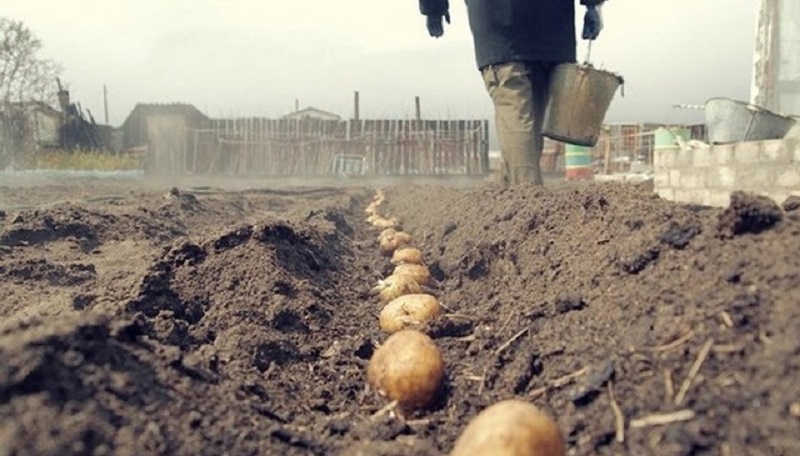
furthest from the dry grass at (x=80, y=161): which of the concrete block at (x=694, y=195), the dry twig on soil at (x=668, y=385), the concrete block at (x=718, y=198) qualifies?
the dry twig on soil at (x=668, y=385)

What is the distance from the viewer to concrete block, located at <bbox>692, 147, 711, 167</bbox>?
7.76 meters

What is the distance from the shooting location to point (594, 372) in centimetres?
222

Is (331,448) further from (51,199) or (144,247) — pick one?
(51,199)

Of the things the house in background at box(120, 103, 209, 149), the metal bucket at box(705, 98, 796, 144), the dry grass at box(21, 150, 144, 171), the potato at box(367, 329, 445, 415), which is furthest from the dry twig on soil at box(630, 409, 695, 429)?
the house in background at box(120, 103, 209, 149)

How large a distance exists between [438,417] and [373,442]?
0.39 meters

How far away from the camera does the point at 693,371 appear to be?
1.97 metres

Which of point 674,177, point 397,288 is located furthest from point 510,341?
point 674,177

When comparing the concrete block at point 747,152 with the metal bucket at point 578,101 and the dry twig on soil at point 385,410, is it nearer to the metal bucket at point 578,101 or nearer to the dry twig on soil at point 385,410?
the metal bucket at point 578,101

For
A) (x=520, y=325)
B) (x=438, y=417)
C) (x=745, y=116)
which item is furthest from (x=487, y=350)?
(x=745, y=116)

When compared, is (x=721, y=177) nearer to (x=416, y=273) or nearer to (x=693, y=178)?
(x=693, y=178)

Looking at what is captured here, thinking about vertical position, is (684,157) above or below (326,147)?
below

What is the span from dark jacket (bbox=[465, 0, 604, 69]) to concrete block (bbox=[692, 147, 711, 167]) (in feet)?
6.48

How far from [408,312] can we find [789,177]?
4.69 m

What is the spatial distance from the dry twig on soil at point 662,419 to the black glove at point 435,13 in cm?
661
